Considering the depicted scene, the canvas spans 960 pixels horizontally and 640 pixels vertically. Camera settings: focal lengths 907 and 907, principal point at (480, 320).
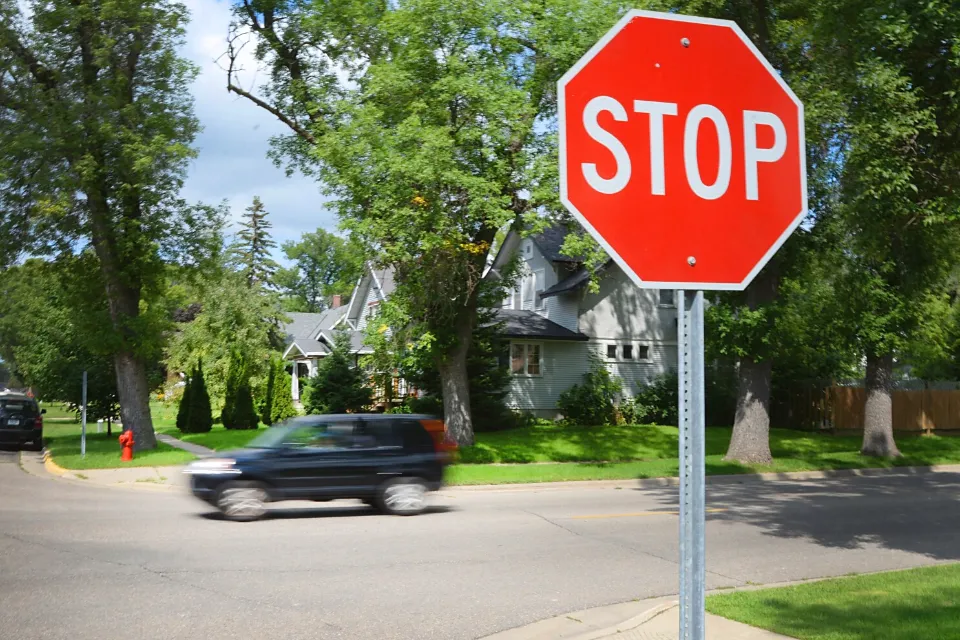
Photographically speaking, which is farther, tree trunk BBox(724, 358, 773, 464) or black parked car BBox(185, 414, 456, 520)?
tree trunk BBox(724, 358, 773, 464)

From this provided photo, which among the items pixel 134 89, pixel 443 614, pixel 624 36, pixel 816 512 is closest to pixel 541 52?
pixel 134 89

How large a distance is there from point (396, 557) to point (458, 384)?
54.4 ft

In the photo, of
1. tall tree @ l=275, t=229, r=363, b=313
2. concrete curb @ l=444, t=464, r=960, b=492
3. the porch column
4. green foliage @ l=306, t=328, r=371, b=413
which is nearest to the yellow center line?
concrete curb @ l=444, t=464, r=960, b=492

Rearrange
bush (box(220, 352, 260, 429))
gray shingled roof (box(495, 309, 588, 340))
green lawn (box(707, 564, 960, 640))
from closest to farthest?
1. green lawn (box(707, 564, 960, 640))
2. gray shingled roof (box(495, 309, 588, 340))
3. bush (box(220, 352, 260, 429))

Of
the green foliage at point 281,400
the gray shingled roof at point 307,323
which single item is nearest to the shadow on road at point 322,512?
the green foliage at point 281,400

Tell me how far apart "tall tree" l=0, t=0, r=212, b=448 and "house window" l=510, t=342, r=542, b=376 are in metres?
16.4

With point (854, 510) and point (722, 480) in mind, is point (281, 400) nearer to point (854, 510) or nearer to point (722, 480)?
point (722, 480)

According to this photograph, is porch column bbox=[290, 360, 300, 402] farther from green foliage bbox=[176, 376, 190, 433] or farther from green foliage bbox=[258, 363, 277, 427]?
green foliage bbox=[176, 376, 190, 433]

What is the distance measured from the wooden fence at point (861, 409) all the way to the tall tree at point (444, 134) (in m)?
18.7

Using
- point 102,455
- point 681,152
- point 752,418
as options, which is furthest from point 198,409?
point 681,152

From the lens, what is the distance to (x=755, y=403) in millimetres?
22734

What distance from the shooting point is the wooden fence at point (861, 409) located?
3741cm

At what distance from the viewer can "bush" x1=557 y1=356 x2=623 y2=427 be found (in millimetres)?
38344

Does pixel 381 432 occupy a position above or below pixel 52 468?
above
